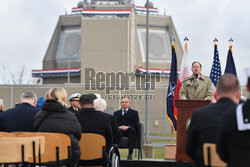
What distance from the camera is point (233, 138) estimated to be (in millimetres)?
4129

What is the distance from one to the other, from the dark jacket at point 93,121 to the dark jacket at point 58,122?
90 cm

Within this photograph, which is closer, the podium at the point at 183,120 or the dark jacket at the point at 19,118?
the dark jacket at the point at 19,118

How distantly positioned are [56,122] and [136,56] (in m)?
43.7

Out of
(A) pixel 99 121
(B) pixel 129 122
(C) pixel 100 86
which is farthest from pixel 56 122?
(C) pixel 100 86

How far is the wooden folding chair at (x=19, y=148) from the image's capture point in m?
6.26

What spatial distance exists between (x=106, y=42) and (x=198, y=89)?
3745 centimetres

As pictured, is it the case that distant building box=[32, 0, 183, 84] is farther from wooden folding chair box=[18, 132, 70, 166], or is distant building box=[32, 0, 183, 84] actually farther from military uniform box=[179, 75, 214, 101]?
wooden folding chair box=[18, 132, 70, 166]

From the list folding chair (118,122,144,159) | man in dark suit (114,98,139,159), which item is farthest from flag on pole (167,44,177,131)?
folding chair (118,122,144,159)

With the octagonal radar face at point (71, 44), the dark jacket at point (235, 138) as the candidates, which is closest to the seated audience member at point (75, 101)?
the dark jacket at point (235, 138)

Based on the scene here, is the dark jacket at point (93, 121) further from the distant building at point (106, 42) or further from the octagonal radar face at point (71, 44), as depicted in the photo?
the octagonal radar face at point (71, 44)

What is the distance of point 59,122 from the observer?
22.9 feet

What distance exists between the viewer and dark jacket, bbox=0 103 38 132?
760 cm

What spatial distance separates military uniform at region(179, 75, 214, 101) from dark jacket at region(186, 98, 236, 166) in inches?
200

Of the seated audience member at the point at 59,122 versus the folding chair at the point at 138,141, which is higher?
the seated audience member at the point at 59,122
